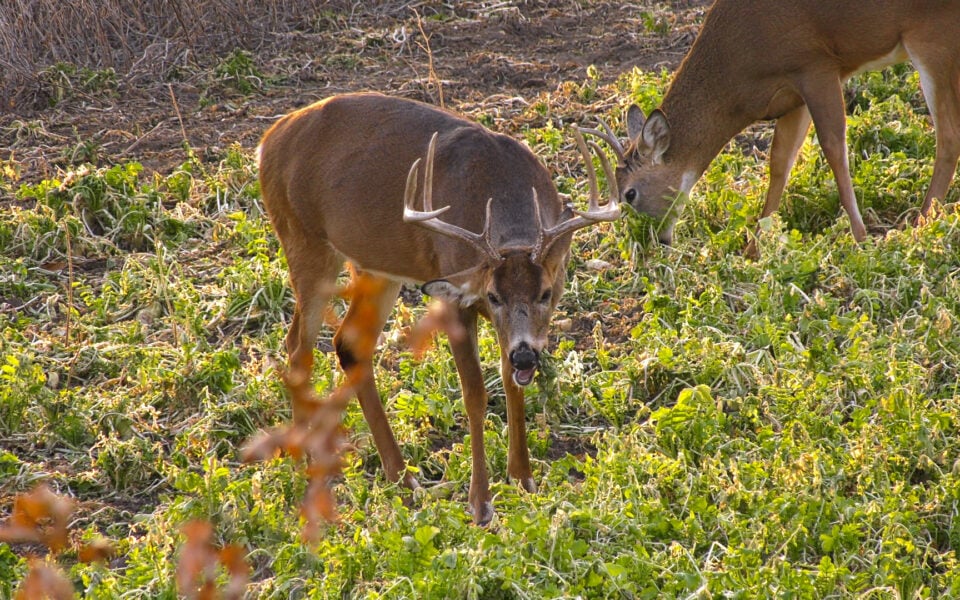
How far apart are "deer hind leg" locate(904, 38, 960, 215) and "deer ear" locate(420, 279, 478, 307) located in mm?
3517

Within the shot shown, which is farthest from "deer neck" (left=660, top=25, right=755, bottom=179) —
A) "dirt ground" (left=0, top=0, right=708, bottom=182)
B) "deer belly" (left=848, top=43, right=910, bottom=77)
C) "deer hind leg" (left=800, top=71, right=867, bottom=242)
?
"dirt ground" (left=0, top=0, right=708, bottom=182)

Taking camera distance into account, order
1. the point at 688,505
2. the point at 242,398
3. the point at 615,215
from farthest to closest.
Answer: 1. the point at 242,398
2. the point at 615,215
3. the point at 688,505

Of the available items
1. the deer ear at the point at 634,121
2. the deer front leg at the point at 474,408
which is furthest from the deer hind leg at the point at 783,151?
the deer front leg at the point at 474,408

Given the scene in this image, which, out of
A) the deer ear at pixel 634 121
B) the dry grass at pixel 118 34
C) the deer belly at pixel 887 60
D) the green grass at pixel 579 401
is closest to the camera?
the green grass at pixel 579 401

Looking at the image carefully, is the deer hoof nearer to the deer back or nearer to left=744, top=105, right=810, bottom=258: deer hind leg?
the deer back

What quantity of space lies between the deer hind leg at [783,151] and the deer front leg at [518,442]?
2.82m

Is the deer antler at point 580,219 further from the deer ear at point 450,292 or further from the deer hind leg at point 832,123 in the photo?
the deer hind leg at point 832,123

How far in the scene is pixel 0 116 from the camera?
10.9 metres

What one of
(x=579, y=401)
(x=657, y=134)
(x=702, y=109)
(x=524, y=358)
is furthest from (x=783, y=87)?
(x=524, y=358)

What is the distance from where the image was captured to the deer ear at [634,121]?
8875mm

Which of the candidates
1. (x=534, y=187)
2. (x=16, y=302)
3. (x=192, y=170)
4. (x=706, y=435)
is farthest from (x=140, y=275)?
(x=706, y=435)

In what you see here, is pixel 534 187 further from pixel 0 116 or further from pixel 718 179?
pixel 0 116

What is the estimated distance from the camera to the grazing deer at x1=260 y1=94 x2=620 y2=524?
5.59 meters

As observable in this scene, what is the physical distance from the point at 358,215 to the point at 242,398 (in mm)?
1245
